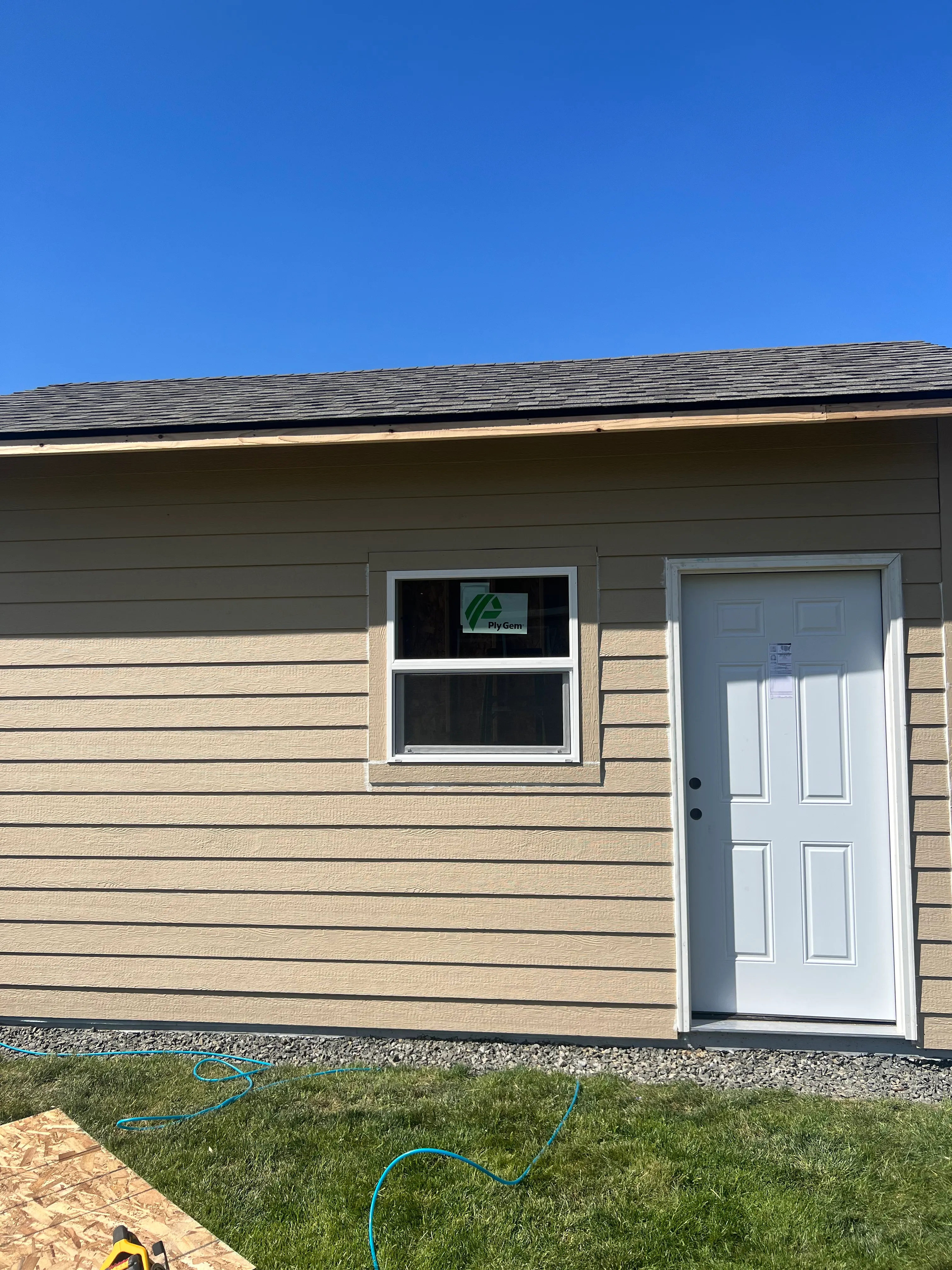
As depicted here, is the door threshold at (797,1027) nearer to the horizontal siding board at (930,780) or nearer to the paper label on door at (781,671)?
the horizontal siding board at (930,780)

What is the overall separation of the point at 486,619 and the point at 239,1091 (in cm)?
244

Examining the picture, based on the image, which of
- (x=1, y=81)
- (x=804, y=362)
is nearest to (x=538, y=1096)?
(x=804, y=362)

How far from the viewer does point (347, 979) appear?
406cm

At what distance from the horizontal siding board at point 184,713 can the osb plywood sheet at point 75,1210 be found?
2.36m

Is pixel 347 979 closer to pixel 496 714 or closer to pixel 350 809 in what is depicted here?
pixel 350 809

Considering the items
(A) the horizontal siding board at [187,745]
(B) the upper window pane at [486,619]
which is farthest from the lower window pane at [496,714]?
(A) the horizontal siding board at [187,745]

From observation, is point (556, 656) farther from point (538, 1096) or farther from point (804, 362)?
point (804, 362)

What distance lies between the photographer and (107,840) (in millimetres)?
4281

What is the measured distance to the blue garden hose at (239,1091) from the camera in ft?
8.70

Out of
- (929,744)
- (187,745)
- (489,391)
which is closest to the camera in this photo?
(929,744)

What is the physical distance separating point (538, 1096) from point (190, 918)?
6.75 ft

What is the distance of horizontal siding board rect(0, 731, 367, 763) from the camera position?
418 centimetres

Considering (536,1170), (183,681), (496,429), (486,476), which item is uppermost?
(496,429)

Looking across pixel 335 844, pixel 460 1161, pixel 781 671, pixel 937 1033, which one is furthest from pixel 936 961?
pixel 335 844
